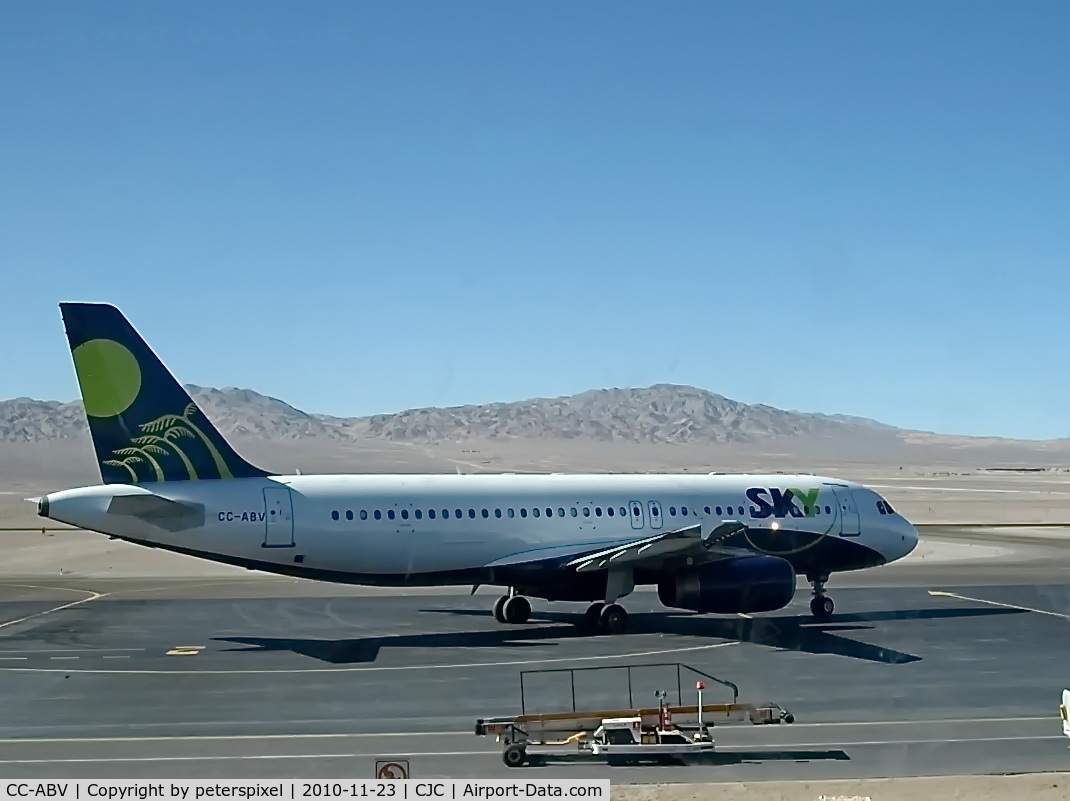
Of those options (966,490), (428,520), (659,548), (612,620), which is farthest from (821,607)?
(966,490)

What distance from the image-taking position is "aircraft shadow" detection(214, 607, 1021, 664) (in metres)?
28.3

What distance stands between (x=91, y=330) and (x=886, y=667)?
66.7 feet

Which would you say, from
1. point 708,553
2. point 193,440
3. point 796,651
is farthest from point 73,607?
point 796,651

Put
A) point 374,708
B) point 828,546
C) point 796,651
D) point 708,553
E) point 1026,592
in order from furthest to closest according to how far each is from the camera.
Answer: point 1026,592, point 828,546, point 708,553, point 796,651, point 374,708

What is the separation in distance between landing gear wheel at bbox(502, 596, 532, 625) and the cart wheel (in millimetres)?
16929

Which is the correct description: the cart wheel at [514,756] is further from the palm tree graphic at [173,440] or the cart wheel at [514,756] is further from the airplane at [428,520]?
the palm tree graphic at [173,440]

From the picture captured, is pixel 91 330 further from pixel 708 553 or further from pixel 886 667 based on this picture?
pixel 886 667

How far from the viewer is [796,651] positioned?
28.1 m

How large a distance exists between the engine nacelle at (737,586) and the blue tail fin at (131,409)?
11573mm

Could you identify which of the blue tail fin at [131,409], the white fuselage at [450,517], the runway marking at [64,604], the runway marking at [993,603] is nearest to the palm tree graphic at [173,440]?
the blue tail fin at [131,409]

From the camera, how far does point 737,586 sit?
30.5 m

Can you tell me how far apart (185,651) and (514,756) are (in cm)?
1460

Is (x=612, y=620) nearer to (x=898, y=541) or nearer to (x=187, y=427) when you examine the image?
(x=898, y=541)

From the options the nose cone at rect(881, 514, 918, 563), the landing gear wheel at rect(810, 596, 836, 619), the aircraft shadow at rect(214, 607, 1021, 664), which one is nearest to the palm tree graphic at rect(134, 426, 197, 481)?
the aircraft shadow at rect(214, 607, 1021, 664)
